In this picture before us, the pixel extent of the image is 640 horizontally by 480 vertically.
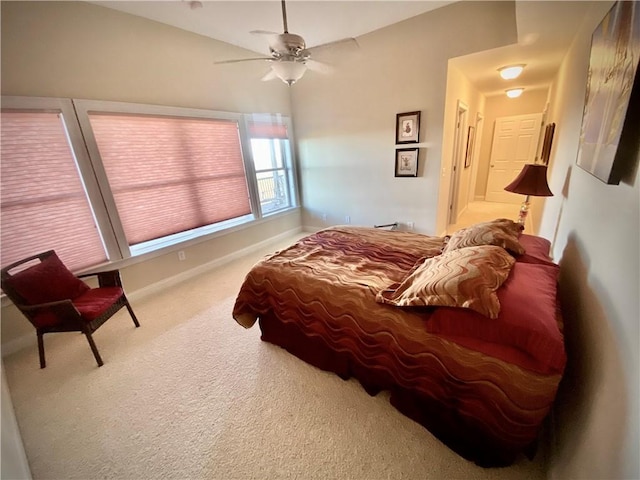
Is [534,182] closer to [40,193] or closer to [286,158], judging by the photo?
[286,158]

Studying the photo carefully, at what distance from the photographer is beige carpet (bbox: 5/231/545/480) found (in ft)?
4.15

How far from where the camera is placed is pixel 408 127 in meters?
3.47

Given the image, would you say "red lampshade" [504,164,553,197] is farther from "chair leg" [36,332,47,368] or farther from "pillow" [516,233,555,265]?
"chair leg" [36,332,47,368]

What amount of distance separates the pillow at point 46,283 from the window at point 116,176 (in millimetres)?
400

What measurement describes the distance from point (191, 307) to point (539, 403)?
9.16ft

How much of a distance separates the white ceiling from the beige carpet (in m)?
3.08

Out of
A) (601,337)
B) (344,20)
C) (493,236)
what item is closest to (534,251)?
(493,236)

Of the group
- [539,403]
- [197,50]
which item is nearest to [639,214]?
[539,403]

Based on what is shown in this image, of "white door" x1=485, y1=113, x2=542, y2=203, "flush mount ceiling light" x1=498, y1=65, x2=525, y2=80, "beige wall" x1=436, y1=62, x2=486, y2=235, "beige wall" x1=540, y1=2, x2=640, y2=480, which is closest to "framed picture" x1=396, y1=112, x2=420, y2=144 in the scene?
"beige wall" x1=436, y1=62, x2=486, y2=235

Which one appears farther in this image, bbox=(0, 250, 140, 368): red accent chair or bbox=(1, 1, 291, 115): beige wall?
bbox=(1, 1, 291, 115): beige wall

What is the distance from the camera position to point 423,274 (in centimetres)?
145

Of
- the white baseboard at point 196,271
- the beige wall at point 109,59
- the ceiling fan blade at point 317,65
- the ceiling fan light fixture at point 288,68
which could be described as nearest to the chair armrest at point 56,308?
the white baseboard at point 196,271

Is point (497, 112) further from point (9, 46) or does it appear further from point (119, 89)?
point (9, 46)

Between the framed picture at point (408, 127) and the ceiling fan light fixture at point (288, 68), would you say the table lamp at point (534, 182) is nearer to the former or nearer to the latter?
the framed picture at point (408, 127)
